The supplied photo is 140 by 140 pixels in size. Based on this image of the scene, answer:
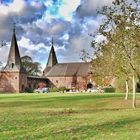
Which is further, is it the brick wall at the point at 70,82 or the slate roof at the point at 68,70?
the slate roof at the point at 68,70

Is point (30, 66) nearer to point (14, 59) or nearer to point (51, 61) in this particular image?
point (51, 61)

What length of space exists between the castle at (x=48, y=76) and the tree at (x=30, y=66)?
3.75 meters

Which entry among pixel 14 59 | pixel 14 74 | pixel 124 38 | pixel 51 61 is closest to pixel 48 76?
pixel 51 61

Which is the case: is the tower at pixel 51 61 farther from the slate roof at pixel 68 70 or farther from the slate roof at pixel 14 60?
the slate roof at pixel 14 60

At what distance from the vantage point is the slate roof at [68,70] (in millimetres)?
164700

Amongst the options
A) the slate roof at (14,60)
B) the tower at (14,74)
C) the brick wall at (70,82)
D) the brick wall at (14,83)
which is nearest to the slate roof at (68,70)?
the brick wall at (70,82)

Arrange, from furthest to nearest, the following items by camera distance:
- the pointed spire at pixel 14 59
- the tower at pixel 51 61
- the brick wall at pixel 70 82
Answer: the tower at pixel 51 61 → the brick wall at pixel 70 82 → the pointed spire at pixel 14 59

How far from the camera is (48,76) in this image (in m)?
169

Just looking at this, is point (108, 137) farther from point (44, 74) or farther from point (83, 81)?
point (44, 74)

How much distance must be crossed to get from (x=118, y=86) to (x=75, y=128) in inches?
3036

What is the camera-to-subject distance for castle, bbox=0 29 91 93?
14512cm

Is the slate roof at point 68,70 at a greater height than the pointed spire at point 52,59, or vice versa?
the pointed spire at point 52,59

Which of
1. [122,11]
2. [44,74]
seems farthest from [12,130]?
[44,74]

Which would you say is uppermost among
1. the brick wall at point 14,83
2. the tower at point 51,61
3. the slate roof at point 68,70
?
the tower at point 51,61
